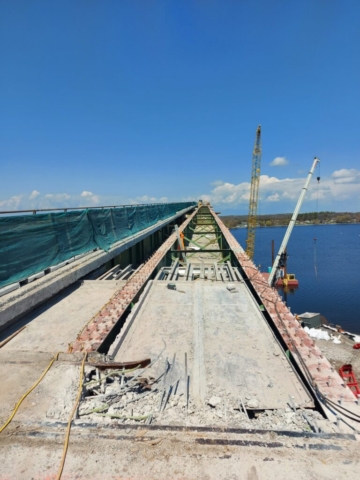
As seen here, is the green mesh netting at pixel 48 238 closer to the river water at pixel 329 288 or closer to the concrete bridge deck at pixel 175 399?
the concrete bridge deck at pixel 175 399

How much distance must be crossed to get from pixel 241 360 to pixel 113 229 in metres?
10.3

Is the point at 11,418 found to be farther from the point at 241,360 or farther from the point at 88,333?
the point at 241,360

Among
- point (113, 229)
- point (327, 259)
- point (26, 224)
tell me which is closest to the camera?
point (26, 224)

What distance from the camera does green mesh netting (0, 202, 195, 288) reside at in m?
5.94

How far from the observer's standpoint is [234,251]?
10594 mm

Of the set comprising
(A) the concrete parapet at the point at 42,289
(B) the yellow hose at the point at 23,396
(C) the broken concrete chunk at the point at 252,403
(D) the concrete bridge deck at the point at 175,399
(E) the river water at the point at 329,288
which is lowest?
(E) the river water at the point at 329,288

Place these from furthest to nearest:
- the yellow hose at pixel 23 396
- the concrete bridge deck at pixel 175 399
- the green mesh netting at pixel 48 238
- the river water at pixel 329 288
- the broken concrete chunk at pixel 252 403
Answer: the river water at pixel 329 288 < the green mesh netting at pixel 48 238 < the broken concrete chunk at pixel 252 403 < the yellow hose at pixel 23 396 < the concrete bridge deck at pixel 175 399

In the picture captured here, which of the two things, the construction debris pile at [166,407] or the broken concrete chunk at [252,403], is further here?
the broken concrete chunk at [252,403]

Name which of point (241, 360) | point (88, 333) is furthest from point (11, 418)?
point (241, 360)

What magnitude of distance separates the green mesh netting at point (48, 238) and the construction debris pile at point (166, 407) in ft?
12.8

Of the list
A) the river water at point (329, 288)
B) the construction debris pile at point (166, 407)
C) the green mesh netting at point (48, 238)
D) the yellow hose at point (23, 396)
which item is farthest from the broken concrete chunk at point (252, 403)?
the river water at point (329, 288)

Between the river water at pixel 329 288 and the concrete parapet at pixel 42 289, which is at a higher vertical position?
the concrete parapet at pixel 42 289

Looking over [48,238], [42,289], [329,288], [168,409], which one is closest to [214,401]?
[168,409]

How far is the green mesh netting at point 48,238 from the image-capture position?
594 cm
